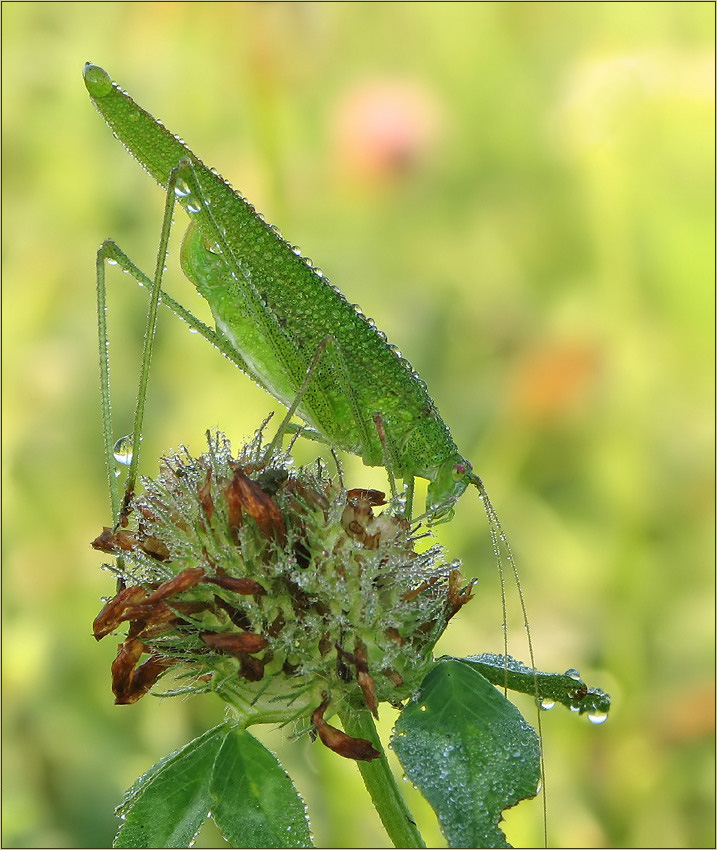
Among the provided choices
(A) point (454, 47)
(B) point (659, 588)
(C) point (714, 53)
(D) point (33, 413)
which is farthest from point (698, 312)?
(D) point (33, 413)

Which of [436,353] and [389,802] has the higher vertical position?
[436,353]

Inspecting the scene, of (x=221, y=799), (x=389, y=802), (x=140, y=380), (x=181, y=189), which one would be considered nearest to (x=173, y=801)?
(x=221, y=799)

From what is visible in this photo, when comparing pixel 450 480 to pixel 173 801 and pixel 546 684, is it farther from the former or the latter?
pixel 173 801

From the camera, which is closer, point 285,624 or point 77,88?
point 285,624

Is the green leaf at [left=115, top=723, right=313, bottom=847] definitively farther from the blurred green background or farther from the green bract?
the blurred green background

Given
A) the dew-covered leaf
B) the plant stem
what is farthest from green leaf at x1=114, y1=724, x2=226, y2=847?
the dew-covered leaf

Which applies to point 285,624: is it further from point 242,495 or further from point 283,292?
point 283,292
